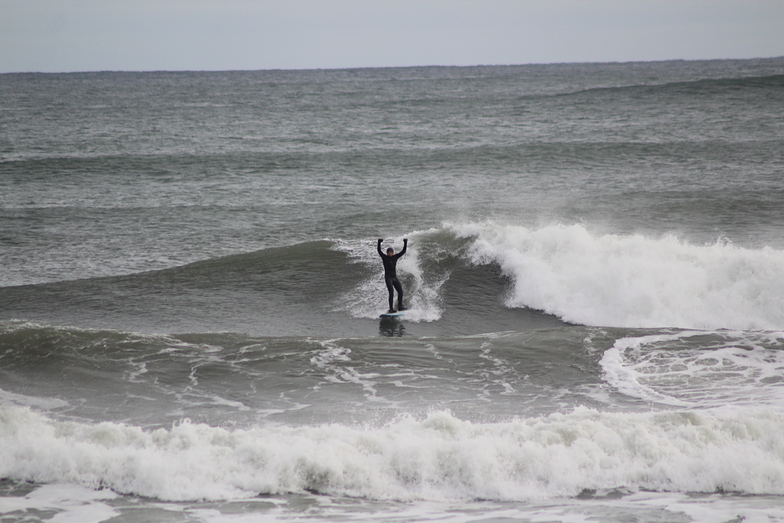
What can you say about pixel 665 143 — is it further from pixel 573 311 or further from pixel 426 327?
pixel 426 327

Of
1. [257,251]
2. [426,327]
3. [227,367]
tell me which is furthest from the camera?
[257,251]

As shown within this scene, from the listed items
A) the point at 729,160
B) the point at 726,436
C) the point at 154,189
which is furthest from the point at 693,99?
the point at 726,436

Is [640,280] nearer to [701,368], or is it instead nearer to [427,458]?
[701,368]

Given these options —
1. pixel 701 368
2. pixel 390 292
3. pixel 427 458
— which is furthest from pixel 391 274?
pixel 427 458

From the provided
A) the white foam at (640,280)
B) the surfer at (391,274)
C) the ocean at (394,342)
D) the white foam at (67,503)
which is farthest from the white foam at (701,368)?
the white foam at (67,503)

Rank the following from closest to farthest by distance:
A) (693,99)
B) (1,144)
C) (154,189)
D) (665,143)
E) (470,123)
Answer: (154,189)
(665,143)
(1,144)
(470,123)
(693,99)

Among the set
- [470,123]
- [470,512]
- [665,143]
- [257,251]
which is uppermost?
[470,123]

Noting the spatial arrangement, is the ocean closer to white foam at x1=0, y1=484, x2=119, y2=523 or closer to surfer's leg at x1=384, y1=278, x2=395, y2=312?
white foam at x1=0, y1=484, x2=119, y2=523

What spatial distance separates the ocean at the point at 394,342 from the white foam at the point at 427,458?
3cm

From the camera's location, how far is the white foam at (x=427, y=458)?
271 inches

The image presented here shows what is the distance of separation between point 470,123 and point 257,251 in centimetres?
3102

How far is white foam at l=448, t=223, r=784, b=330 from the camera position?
12750 millimetres

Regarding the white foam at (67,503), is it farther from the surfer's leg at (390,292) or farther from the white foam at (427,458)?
the surfer's leg at (390,292)

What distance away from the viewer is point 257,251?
17.5m
